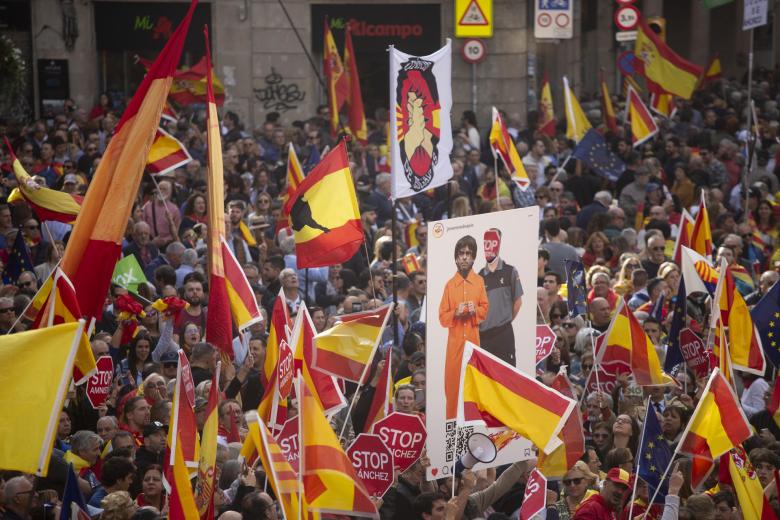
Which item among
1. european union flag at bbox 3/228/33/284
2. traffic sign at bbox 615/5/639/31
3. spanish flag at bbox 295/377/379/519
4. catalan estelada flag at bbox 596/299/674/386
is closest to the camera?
spanish flag at bbox 295/377/379/519

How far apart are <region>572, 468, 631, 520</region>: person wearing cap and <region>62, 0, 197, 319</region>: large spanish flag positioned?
10.3ft

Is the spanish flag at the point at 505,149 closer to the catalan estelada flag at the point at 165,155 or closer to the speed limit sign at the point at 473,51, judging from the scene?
the catalan estelada flag at the point at 165,155

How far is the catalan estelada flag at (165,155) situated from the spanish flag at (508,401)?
271 inches

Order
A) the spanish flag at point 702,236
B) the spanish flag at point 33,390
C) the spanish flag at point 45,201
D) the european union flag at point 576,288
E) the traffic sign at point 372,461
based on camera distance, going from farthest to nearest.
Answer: the spanish flag at point 702,236
the spanish flag at point 45,201
the european union flag at point 576,288
the traffic sign at point 372,461
the spanish flag at point 33,390

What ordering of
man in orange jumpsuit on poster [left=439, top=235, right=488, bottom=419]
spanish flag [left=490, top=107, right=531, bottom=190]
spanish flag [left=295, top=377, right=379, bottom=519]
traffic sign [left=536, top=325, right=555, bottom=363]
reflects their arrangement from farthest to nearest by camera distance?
1. spanish flag [left=490, top=107, right=531, bottom=190]
2. traffic sign [left=536, top=325, right=555, bottom=363]
3. man in orange jumpsuit on poster [left=439, top=235, right=488, bottom=419]
4. spanish flag [left=295, top=377, right=379, bottom=519]

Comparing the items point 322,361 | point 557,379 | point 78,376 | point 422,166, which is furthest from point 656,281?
point 78,376

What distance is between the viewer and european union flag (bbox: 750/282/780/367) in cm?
1198

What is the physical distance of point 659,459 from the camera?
29.9 feet

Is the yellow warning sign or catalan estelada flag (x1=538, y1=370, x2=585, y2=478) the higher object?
the yellow warning sign

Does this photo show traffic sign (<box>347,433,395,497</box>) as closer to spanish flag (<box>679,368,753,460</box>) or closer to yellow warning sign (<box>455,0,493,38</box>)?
spanish flag (<box>679,368,753,460</box>)

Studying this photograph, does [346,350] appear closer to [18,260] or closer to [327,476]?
[327,476]

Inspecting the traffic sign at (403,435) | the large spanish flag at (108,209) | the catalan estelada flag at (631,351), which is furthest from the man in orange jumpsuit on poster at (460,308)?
the large spanish flag at (108,209)

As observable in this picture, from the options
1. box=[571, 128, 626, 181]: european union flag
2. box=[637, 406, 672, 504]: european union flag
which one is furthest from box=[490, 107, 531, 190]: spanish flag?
→ box=[637, 406, 672, 504]: european union flag

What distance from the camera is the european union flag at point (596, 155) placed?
19781mm
